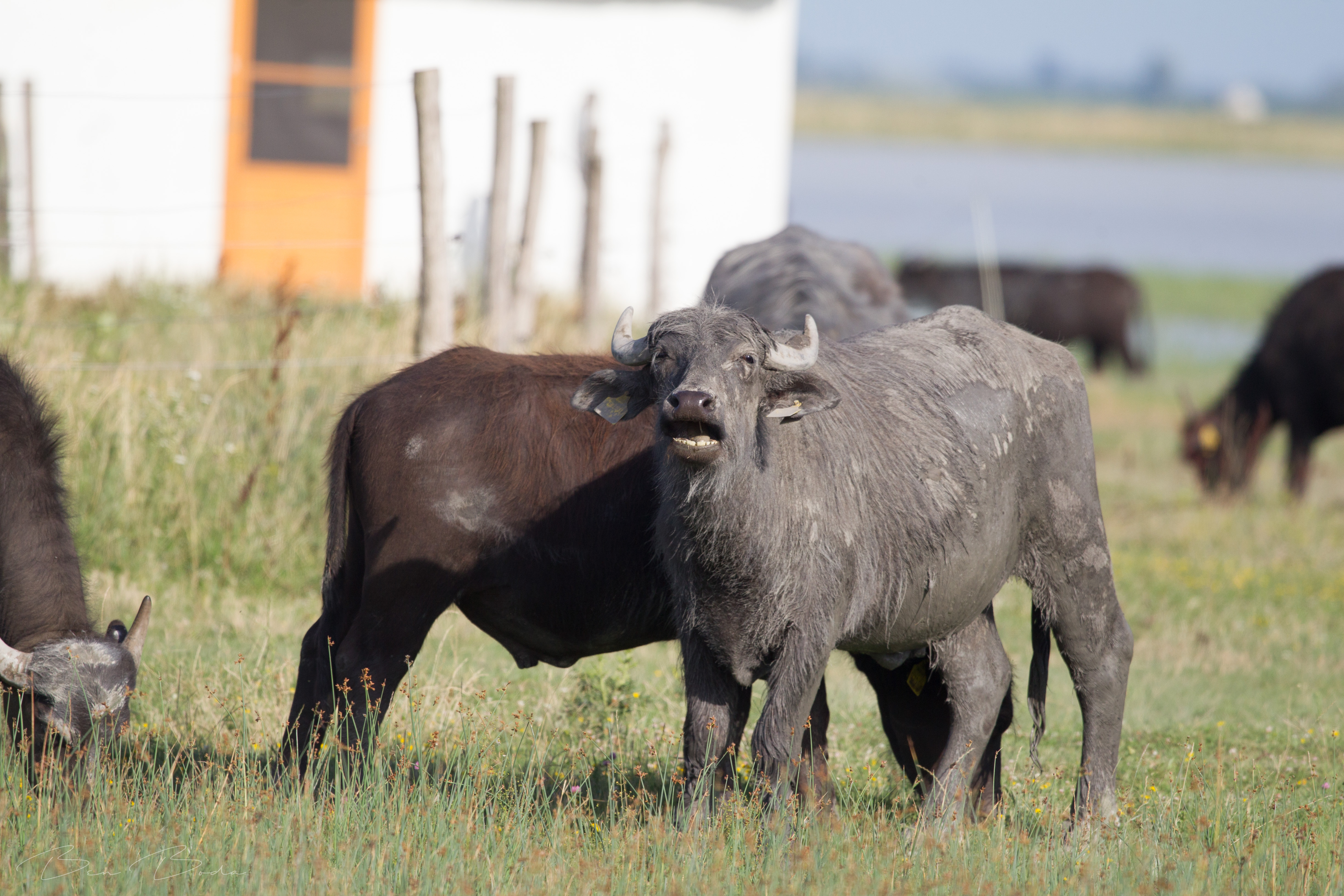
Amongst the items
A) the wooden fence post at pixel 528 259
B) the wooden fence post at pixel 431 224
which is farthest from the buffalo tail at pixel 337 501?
the wooden fence post at pixel 528 259

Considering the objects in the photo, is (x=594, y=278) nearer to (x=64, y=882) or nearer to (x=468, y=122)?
(x=468, y=122)

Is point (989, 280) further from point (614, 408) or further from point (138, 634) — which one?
point (138, 634)

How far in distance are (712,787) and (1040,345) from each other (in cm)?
231

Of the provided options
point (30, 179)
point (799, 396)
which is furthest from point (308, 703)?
point (30, 179)

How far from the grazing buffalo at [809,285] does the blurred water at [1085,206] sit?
769cm

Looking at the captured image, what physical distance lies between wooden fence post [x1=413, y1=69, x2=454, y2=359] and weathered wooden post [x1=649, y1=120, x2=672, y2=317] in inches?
211

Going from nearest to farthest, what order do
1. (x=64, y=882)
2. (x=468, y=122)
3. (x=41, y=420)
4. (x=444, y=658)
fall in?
(x=64, y=882) → (x=41, y=420) → (x=444, y=658) → (x=468, y=122)

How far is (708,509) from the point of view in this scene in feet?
14.8

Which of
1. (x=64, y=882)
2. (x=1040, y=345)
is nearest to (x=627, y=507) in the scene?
(x=1040, y=345)

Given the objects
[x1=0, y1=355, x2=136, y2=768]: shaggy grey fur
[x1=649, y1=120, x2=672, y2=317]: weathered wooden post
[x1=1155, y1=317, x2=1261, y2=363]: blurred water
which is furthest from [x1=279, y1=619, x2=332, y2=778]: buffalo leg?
[x1=1155, y1=317, x2=1261, y2=363]: blurred water

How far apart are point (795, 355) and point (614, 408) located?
0.64 metres

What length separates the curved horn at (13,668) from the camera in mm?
4863

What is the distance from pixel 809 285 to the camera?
7.62m

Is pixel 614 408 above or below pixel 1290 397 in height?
above
